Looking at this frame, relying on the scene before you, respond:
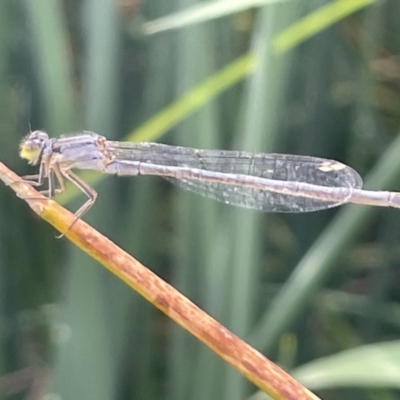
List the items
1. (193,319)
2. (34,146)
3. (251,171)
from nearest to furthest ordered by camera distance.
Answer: (193,319) < (34,146) < (251,171)

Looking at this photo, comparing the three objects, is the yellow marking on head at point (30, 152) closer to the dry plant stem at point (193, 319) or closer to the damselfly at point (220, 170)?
the damselfly at point (220, 170)

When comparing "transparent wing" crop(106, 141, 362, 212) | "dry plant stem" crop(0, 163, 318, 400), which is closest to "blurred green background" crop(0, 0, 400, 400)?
"transparent wing" crop(106, 141, 362, 212)

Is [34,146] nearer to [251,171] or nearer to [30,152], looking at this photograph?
[30,152]

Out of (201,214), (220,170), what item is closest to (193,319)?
(201,214)

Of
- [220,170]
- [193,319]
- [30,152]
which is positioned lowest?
[193,319]

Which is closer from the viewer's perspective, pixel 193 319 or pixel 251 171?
Answer: pixel 193 319

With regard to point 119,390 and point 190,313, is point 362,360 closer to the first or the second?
point 190,313

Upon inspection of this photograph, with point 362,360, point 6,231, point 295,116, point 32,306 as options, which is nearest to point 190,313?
point 362,360
